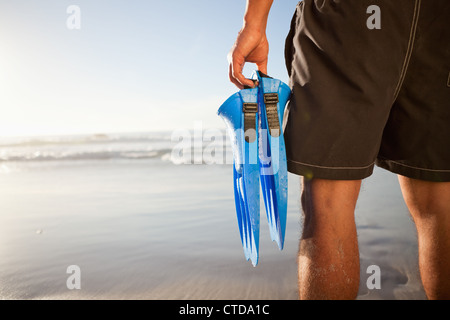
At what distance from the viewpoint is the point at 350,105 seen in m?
1.01

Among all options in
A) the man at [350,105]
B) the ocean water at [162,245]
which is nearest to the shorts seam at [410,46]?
the man at [350,105]

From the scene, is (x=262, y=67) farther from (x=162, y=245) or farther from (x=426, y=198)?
(x=162, y=245)

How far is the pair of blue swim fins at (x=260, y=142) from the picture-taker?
114 cm

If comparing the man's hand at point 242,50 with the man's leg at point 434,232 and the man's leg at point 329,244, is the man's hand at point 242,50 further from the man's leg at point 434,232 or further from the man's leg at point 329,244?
the man's leg at point 434,232

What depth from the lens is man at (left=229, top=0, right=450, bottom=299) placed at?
3.28 feet

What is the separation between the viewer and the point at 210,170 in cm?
618

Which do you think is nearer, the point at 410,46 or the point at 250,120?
the point at 410,46

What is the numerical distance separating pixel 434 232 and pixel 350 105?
656 mm

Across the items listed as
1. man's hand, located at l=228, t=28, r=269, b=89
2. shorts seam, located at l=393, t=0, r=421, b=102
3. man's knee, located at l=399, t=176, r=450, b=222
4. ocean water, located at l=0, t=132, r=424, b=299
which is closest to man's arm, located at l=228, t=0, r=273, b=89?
man's hand, located at l=228, t=28, r=269, b=89

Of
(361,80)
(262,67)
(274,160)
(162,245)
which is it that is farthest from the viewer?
(162,245)

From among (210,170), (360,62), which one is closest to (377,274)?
(360,62)

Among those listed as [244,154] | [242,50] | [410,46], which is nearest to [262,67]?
[242,50]

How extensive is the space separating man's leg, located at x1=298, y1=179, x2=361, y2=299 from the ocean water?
40.6 inches
